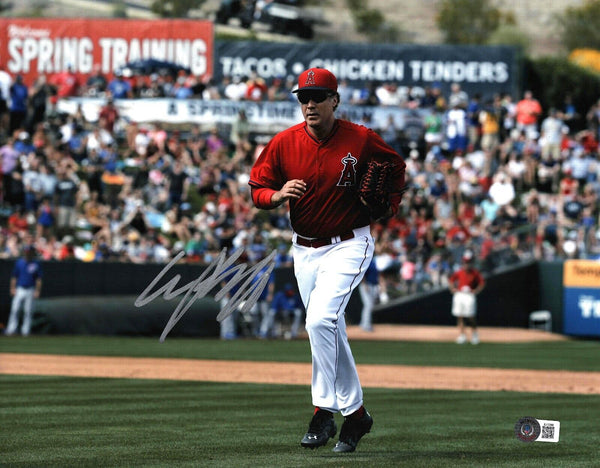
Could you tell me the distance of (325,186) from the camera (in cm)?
696

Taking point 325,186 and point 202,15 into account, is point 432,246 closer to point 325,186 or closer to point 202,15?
point 325,186

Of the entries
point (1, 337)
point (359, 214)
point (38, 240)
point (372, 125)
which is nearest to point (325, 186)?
point (359, 214)

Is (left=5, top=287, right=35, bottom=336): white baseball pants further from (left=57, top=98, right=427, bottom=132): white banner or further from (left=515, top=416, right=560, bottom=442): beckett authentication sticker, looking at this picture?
(left=515, top=416, right=560, bottom=442): beckett authentication sticker

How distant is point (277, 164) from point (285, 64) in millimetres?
30801

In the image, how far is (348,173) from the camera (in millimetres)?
6961

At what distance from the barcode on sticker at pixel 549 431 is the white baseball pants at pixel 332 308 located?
1111mm

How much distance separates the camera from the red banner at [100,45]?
1495 inches

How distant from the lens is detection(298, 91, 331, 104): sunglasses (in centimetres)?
688

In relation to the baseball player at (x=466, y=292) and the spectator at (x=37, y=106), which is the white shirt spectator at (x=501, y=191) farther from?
the spectator at (x=37, y=106)

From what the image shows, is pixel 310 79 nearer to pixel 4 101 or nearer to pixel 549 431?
pixel 549 431

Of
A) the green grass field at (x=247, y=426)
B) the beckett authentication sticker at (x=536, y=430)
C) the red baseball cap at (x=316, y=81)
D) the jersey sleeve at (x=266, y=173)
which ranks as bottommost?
the green grass field at (x=247, y=426)

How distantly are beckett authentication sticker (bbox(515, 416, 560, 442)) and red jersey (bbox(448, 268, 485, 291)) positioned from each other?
1609 centimetres

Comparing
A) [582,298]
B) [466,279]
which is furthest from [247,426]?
[582,298]
